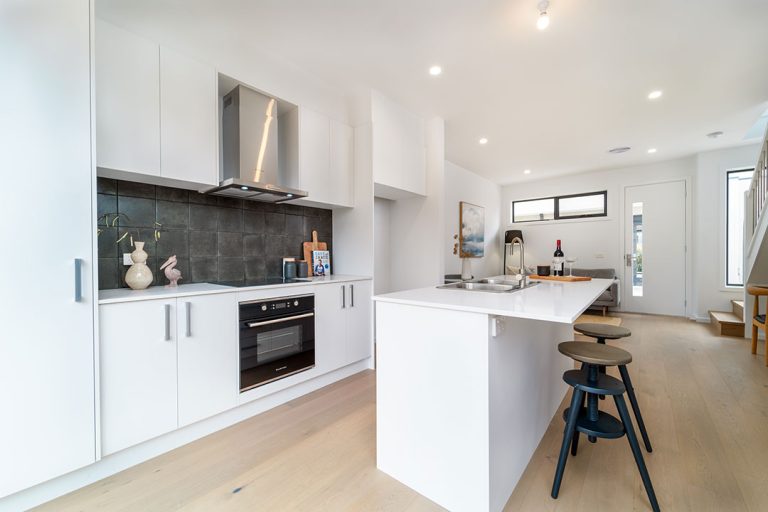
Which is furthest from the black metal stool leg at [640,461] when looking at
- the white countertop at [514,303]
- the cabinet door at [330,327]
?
the cabinet door at [330,327]

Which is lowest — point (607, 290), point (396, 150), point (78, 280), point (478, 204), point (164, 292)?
point (607, 290)

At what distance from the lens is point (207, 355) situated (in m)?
2.03

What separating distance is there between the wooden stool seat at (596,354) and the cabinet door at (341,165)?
7.55ft

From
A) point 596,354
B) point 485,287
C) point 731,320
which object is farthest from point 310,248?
point 731,320

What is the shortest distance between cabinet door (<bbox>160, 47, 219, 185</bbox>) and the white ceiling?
1.06ft

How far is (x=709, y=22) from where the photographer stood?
7.37ft

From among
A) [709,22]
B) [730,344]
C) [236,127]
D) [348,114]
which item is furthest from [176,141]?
[730,344]

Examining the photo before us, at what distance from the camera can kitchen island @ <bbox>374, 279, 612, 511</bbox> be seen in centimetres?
134

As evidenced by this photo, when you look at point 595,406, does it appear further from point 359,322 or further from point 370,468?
point 359,322

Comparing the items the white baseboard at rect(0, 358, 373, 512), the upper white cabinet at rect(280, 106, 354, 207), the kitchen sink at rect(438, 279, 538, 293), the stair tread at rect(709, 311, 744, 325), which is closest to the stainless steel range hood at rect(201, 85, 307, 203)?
the upper white cabinet at rect(280, 106, 354, 207)

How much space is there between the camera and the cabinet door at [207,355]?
1929mm

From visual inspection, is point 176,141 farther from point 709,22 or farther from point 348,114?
point 709,22

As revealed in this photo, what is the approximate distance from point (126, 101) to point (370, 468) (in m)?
2.54

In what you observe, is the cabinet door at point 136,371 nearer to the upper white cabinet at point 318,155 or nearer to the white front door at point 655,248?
the upper white cabinet at point 318,155
